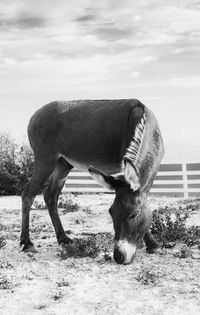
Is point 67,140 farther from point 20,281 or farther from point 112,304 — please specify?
point 112,304

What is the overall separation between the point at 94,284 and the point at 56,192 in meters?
2.57

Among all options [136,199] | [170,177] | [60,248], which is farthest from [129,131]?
[170,177]

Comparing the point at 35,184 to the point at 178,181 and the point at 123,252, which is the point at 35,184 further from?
the point at 178,181

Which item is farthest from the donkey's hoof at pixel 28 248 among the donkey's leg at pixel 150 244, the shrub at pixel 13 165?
the shrub at pixel 13 165

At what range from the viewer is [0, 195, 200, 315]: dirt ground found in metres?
5.09

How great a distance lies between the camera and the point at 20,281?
19.7 feet

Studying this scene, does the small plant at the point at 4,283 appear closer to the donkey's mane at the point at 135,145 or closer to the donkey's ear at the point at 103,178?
the donkey's ear at the point at 103,178

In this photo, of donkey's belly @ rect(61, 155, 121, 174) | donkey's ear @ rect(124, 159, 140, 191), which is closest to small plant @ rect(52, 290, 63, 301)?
donkey's ear @ rect(124, 159, 140, 191)

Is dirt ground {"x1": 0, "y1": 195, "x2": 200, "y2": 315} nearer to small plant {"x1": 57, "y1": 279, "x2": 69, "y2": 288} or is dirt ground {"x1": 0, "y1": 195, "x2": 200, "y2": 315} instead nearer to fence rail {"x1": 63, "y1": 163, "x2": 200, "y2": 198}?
small plant {"x1": 57, "y1": 279, "x2": 69, "y2": 288}

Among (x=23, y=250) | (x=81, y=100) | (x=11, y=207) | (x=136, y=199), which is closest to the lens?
(x=136, y=199)

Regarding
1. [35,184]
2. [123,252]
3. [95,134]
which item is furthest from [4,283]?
[95,134]

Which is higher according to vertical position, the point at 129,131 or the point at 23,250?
the point at 129,131

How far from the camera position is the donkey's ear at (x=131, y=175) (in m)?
5.66

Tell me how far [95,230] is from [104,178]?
12.7 ft
